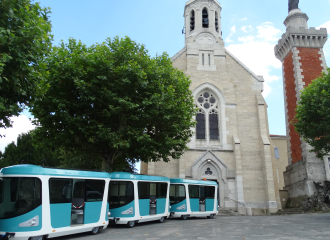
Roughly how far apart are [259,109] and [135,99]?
14736 mm

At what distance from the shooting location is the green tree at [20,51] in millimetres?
8747

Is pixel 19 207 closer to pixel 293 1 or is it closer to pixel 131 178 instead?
pixel 131 178

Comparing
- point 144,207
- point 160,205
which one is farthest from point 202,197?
point 144,207

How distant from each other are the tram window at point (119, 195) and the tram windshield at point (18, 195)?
460cm

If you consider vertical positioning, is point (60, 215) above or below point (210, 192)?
below

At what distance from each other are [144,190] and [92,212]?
3.77m

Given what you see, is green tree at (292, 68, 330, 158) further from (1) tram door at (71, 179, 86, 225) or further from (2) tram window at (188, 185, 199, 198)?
(1) tram door at (71, 179, 86, 225)

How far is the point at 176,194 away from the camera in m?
18.1

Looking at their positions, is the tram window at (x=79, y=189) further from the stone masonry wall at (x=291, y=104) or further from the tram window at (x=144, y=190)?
the stone masonry wall at (x=291, y=104)

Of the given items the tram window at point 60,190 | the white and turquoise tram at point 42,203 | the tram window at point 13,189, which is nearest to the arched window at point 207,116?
the white and turquoise tram at point 42,203

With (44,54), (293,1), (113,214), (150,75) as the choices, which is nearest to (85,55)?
(150,75)

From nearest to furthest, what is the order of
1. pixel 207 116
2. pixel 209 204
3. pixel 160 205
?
1. pixel 160 205
2. pixel 209 204
3. pixel 207 116

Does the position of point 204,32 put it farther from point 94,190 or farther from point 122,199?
point 94,190

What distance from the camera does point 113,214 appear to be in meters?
13.7
